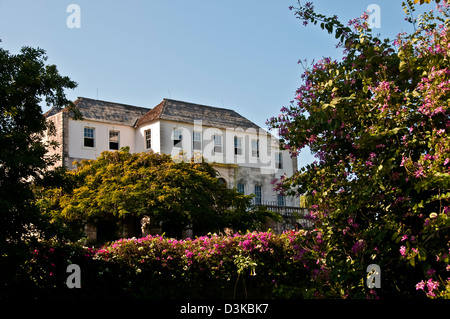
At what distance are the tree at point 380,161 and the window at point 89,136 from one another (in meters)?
27.9

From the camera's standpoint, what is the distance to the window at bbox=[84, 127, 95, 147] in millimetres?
34562

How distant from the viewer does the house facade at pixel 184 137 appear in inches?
1348

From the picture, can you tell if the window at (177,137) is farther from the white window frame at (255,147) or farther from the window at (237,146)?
the white window frame at (255,147)

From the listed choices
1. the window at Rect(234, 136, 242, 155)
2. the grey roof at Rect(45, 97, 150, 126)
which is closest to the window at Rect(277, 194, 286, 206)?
the window at Rect(234, 136, 242, 155)

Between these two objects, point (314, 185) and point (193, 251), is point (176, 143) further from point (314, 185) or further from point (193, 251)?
point (314, 185)

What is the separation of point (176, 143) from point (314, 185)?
28.4 meters

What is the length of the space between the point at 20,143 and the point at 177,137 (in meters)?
25.5

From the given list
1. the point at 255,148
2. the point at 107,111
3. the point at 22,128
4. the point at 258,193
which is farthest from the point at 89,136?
the point at 22,128

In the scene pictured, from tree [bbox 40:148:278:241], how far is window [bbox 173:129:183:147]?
31.4 feet

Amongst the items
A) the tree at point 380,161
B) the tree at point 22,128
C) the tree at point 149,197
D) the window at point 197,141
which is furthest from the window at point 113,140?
the tree at point 380,161

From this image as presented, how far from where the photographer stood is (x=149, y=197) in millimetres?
23125

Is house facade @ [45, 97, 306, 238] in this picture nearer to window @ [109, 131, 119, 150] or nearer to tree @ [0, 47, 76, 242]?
window @ [109, 131, 119, 150]
